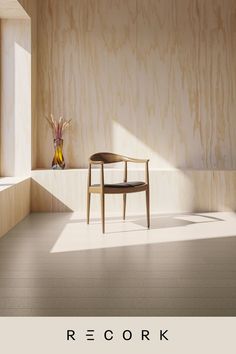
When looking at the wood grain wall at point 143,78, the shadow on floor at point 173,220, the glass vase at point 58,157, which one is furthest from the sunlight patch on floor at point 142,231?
the wood grain wall at point 143,78

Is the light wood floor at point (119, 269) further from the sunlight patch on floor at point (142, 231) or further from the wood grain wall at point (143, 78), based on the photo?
the wood grain wall at point (143, 78)

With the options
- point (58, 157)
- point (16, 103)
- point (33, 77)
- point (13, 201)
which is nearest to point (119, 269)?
point (13, 201)

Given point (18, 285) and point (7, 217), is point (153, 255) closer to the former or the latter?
point (18, 285)

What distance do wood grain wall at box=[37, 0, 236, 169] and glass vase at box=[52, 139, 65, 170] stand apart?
0.69 ft

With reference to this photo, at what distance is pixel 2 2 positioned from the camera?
195 inches

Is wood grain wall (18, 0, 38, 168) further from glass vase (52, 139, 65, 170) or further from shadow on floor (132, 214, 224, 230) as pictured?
shadow on floor (132, 214, 224, 230)

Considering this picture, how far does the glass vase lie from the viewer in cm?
579

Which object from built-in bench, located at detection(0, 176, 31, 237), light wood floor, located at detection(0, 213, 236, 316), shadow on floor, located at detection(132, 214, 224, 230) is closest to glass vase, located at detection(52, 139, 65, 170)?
built-in bench, located at detection(0, 176, 31, 237)

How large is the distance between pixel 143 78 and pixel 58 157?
1.39 meters

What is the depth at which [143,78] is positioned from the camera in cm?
600

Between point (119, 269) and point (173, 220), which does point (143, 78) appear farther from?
point (119, 269)

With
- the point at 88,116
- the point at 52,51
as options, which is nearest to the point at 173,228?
the point at 88,116

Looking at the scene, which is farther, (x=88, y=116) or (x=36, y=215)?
(x=88, y=116)
